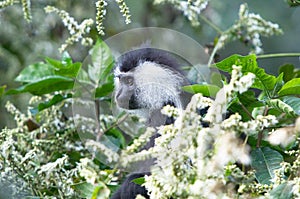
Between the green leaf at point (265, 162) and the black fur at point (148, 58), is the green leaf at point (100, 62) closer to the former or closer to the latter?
the black fur at point (148, 58)

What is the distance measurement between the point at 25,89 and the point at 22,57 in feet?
4.28

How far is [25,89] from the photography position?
196cm

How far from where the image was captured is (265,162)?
1.39 m

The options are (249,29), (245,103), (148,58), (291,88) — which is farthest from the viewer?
(249,29)

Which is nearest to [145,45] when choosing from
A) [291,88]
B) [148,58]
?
[148,58]

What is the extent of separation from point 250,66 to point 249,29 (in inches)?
33.6

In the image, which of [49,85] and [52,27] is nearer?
[49,85]

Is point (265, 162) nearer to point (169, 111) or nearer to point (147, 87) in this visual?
point (169, 111)

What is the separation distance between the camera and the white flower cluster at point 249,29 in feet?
7.02

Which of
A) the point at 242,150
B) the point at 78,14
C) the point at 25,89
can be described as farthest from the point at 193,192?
the point at 78,14

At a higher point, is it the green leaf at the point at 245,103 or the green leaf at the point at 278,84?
the green leaf at the point at 278,84

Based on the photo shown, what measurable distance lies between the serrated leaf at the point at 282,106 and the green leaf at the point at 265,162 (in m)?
0.11

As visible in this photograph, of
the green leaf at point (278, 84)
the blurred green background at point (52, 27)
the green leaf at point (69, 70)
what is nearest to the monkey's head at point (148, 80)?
the green leaf at point (69, 70)

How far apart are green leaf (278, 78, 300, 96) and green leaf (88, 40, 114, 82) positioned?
2.33ft
